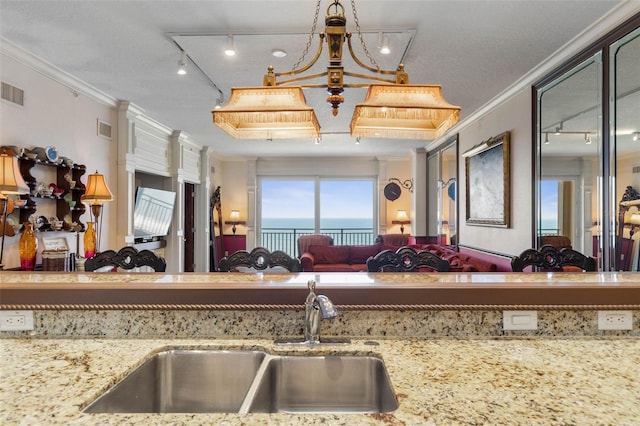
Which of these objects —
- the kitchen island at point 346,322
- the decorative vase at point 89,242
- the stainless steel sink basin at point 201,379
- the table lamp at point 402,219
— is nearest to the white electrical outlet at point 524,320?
the kitchen island at point 346,322

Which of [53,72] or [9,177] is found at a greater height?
[53,72]

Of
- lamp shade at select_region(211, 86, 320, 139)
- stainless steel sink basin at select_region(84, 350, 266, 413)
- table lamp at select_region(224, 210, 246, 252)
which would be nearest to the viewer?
stainless steel sink basin at select_region(84, 350, 266, 413)

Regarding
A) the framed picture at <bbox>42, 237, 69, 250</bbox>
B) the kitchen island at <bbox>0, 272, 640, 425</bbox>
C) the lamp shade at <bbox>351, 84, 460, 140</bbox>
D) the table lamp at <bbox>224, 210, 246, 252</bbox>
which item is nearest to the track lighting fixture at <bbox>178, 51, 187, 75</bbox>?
the lamp shade at <bbox>351, 84, 460, 140</bbox>

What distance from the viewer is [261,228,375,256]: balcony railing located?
359 inches

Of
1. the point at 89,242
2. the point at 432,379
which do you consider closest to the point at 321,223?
the point at 89,242

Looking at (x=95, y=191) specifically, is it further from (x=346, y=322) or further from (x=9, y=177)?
(x=346, y=322)

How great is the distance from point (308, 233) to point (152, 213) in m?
4.22

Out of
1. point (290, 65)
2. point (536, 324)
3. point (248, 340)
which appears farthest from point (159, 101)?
point (536, 324)

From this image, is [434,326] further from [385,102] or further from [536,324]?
[385,102]

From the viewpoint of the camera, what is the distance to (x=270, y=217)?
9.04 m

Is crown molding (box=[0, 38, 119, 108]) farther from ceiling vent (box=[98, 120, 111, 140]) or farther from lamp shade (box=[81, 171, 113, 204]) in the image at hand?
lamp shade (box=[81, 171, 113, 204])

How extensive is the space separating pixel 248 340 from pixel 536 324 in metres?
0.89

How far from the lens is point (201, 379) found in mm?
1106

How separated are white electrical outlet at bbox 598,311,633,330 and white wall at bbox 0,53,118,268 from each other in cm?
386
